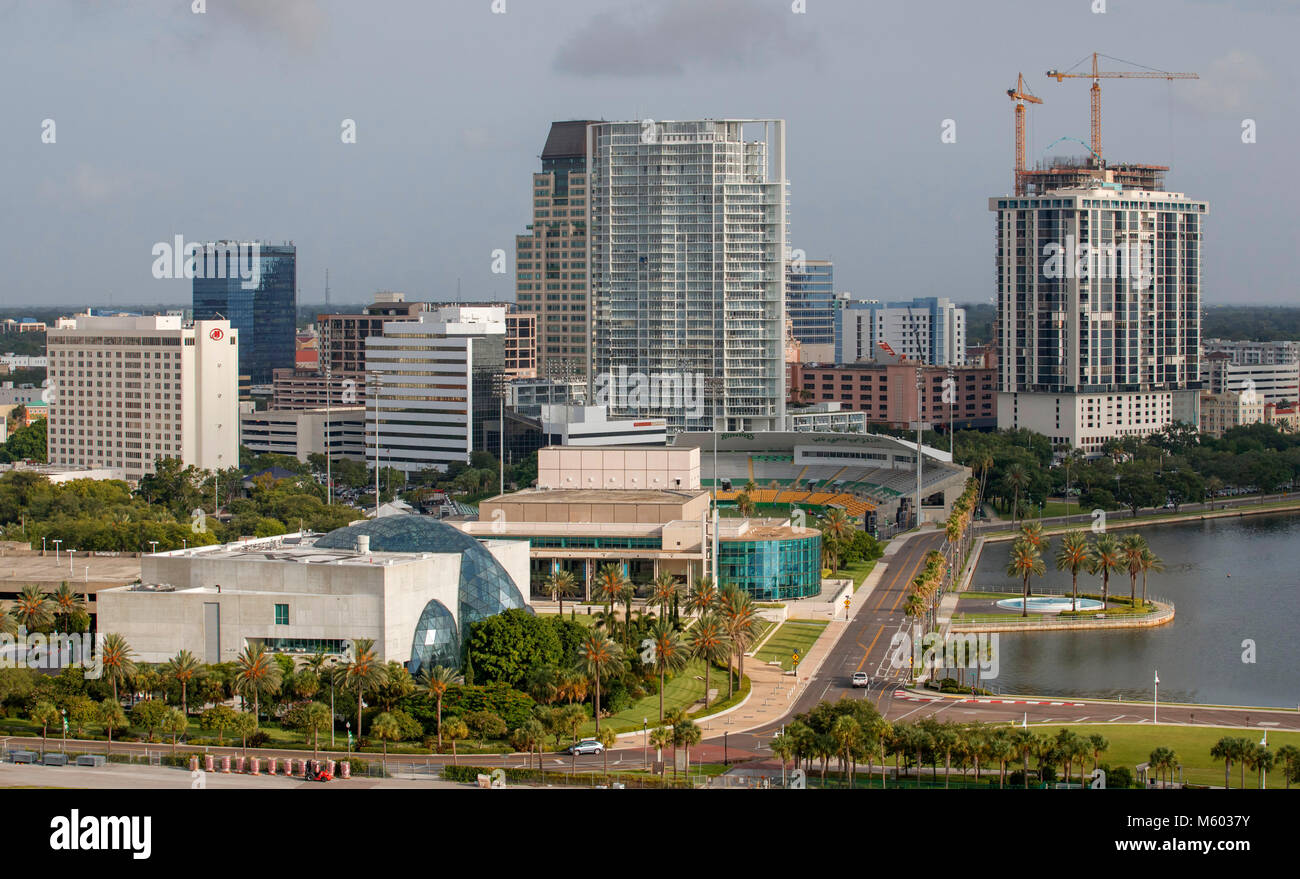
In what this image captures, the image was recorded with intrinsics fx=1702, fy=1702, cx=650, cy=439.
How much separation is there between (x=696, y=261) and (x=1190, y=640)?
69.5 meters

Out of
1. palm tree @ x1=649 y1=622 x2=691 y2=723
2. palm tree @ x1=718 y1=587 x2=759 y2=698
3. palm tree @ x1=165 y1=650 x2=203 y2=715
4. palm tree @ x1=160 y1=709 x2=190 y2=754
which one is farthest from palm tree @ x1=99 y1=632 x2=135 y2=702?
palm tree @ x1=718 y1=587 x2=759 y2=698

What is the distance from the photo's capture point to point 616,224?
136250 millimetres

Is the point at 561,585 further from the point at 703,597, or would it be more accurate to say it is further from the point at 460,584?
the point at 460,584

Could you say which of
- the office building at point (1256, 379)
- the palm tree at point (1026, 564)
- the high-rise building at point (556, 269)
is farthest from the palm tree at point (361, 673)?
the office building at point (1256, 379)

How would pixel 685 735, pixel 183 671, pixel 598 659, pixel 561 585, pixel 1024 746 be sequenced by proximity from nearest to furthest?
pixel 1024 746
pixel 685 735
pixel 183 671
pixel 598 659
pixel 561 585

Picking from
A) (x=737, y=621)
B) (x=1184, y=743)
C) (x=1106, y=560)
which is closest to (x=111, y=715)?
(x=737, y=621)

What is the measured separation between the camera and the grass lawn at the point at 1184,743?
46.2 metres

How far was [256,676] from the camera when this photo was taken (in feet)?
166

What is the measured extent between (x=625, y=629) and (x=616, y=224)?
79.6 m

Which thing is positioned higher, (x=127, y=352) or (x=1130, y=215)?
(x=1130, y=215)

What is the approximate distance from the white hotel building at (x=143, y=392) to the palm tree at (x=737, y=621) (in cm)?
7188

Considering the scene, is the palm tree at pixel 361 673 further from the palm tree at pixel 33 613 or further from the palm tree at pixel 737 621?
the palm tree at pixel 33 613
